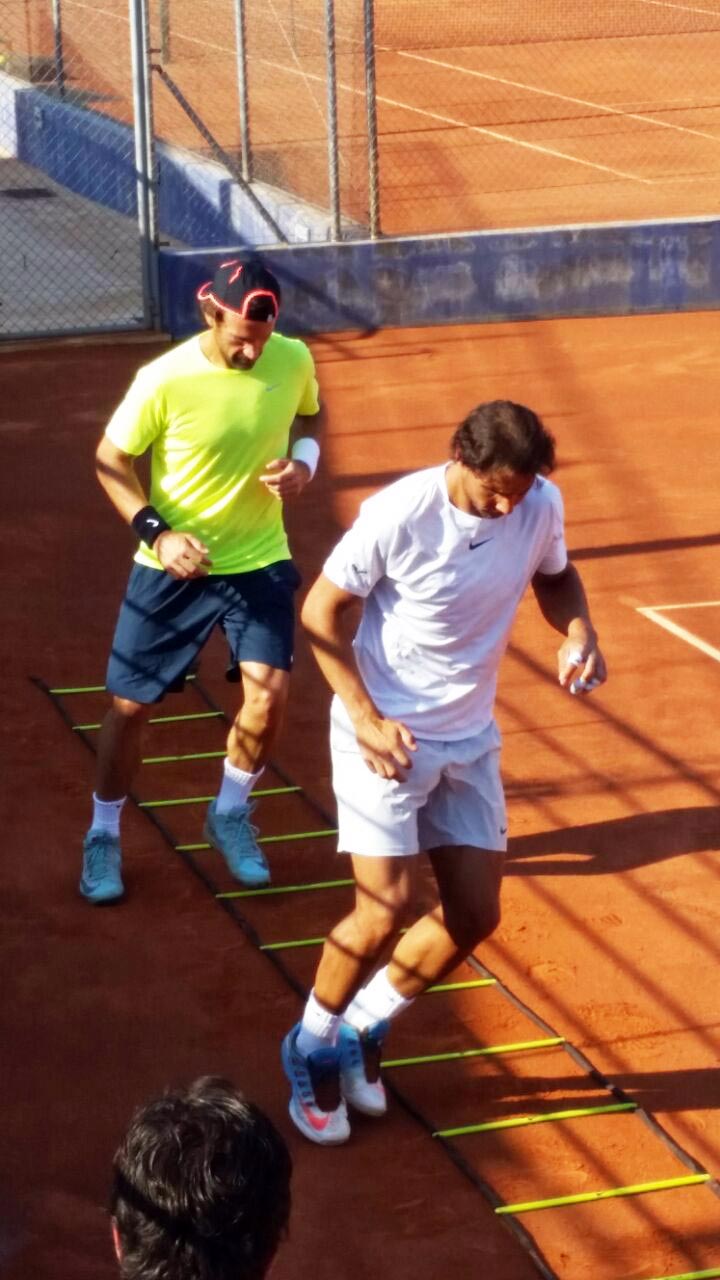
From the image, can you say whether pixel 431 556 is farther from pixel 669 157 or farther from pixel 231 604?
pixel 669 157

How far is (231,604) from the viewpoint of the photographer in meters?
6.12

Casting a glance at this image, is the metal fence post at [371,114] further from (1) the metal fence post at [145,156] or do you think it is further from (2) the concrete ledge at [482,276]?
(1) the metal fence post at [145,156]

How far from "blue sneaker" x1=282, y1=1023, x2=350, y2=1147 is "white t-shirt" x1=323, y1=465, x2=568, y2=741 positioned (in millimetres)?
1001

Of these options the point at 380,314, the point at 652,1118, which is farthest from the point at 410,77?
the point at 652,1118

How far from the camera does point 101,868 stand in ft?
20.8

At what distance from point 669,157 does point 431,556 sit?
61.3 feet

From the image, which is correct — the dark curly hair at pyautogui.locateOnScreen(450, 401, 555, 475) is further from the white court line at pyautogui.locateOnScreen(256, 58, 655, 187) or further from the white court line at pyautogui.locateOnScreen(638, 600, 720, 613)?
the white court line at pyautogui.locateOnScreen(256, 58, 655, 187)

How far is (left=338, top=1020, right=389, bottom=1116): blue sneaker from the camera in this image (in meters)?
5.08

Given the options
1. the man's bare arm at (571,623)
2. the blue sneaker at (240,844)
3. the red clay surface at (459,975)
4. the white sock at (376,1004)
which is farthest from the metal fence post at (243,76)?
the white sock at (376,1004)

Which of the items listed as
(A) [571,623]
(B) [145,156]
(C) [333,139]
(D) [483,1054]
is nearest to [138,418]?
(A) [571,623]

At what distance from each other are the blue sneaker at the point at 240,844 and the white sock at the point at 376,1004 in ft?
4.35

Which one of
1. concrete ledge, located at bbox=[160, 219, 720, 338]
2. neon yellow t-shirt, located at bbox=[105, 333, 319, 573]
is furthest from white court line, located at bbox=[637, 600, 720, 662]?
concrete ledge, located at bbox=[160, 219, 720, 338]

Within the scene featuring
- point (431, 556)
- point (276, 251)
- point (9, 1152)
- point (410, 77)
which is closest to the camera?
point (431, 556)

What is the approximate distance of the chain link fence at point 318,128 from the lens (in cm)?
1499
